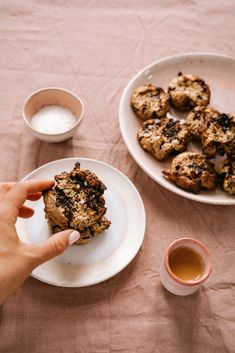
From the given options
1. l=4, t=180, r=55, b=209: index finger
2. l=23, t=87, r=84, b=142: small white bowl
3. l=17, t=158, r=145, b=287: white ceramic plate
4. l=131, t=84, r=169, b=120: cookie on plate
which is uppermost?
l=131, t=84, r=169, b=120: cookie on plate

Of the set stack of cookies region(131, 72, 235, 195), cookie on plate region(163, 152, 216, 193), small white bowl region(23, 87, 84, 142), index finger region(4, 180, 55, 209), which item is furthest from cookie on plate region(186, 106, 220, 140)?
index finger region(4, 180, 55, 209)

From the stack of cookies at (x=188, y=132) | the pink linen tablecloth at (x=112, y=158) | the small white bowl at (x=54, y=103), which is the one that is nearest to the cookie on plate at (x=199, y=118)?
the stack of cookies at (x=188, y=132)

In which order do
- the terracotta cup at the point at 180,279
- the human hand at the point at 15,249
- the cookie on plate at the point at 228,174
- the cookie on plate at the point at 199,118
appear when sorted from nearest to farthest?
the human hand at the point at 15,249 < the terracotta cup at the point at 180,279 < the cookie on plate at the point at 228,174 < the cookie on plate at the point at 199,118

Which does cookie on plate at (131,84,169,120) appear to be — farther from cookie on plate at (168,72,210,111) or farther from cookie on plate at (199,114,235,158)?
cookie on plate at (199,114,235,158)

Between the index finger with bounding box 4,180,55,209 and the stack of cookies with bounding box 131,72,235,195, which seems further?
the stack of cookies with bounding box 131,72,235,195

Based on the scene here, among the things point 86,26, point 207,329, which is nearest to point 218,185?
point 207,329

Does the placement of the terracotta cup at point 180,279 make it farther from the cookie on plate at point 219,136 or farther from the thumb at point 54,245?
the cookie on plate at point 219,136

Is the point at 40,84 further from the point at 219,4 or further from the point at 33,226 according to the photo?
the point at 219,4
